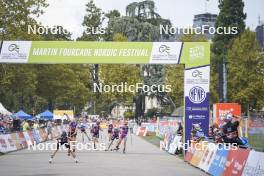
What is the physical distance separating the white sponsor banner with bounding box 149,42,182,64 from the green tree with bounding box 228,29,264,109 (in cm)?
3719

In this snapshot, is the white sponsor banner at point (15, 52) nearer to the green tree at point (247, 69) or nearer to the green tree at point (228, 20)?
the green tree at point (247, 69)

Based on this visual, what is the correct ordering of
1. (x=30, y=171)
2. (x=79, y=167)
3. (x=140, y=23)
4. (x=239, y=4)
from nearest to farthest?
(x=30, y=171) < (x=79, y=167) < (x=140, y=23) < (x=239, y=4)

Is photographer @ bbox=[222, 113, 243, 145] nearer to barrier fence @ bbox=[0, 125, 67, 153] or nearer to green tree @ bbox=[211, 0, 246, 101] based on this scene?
barrier fence @ bbox=[0, 125, 67, 153]

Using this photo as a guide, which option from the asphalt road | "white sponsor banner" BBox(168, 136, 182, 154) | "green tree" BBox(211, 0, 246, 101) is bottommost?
the asphalt road

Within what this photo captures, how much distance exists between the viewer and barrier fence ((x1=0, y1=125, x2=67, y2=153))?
28.3m

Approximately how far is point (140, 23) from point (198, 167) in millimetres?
44428

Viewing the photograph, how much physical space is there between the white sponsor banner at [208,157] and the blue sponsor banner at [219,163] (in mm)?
338

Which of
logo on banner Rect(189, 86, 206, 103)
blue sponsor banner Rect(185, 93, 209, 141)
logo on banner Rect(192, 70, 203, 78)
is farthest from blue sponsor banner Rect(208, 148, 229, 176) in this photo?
logo on banner Rect(192, 70, 203, 78)

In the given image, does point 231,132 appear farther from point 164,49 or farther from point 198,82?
point 164,49

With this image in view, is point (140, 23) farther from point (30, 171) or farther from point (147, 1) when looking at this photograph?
point (30, 171)

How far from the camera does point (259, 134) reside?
33.9 metres

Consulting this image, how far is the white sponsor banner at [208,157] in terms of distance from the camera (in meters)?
18.7

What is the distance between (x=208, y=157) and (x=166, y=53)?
872cm

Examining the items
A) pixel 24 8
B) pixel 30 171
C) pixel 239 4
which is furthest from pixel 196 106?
pixel 239 4
